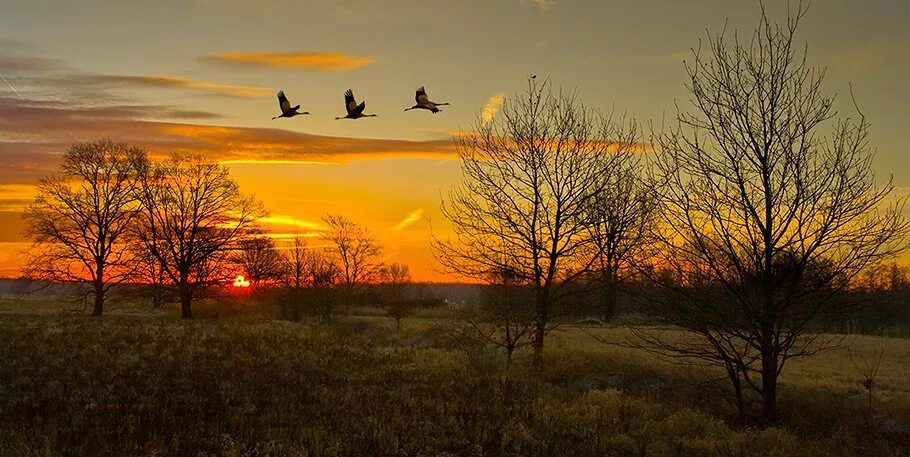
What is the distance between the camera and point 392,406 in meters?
11.1

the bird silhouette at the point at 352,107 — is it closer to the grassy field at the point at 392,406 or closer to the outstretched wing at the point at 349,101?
the outstretched wing at the point at 349,101

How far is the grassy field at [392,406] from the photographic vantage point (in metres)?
8.36

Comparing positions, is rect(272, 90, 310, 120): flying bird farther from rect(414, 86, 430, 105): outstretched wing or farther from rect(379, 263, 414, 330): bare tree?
rect(379, 263, 414, 330): bare tree

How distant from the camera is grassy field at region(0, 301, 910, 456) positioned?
836cm

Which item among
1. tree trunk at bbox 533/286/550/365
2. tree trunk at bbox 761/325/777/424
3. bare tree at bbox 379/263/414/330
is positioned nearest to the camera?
tree trunk at bbox 761/325/777/424

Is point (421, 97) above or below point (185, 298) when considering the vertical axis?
above

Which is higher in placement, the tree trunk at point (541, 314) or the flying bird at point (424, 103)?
the flying bird at point (424, 103)

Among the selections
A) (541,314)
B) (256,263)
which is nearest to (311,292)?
(256,263)

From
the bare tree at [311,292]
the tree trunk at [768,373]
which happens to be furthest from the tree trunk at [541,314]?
the bare tree at [311,292]

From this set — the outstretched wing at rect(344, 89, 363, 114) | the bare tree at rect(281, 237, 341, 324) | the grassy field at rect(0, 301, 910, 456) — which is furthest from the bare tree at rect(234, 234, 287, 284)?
the outstretched wing at rect(344, 89, 363, 114)

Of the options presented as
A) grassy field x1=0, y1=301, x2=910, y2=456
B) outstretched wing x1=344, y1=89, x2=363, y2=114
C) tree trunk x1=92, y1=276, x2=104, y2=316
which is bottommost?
grassy field x1=0, y1=301, x2=910, y2=456

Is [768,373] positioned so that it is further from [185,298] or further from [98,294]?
[98,294]

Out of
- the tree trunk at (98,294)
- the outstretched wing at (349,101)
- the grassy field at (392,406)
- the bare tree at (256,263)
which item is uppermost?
the outstretched wing at (349,101)

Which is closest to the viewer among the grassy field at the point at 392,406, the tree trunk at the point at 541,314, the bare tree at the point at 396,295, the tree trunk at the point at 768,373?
the grassy field at the point at 392,406
